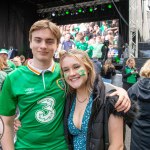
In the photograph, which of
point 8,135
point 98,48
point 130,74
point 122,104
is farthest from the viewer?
point 98,48

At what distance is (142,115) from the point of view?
87.8 inches

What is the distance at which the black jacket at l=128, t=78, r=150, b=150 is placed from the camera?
2.22m

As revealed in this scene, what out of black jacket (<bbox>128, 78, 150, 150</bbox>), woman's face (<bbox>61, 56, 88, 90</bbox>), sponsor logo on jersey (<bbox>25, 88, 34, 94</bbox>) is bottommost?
black jacket (<bbox>128, 78, 150, 150</bbox>)

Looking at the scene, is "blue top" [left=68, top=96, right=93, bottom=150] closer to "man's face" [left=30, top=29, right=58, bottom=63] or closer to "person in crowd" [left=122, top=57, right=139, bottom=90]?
Result: "man's face" [left=30, top=29, right=58, bottom=63]

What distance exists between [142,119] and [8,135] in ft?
3.62

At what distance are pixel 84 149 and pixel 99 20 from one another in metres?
13.7

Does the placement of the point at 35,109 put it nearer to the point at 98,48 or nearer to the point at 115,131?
the point at 115,131

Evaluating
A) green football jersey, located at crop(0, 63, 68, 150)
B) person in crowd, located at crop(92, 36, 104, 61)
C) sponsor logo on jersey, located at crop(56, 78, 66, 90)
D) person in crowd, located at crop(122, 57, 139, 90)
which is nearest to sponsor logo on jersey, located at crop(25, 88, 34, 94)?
green football jersey, located at crop(0, 63, 68, 150)

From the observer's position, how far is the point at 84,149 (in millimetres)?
1579

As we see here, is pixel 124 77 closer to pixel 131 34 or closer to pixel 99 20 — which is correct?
pixel 131 34

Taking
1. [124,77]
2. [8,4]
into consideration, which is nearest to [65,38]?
[8,4]

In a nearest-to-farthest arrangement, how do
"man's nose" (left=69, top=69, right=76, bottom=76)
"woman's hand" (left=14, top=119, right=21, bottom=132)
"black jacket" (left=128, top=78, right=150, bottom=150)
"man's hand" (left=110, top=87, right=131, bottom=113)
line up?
"man's hand" (left=110, top=87, right=131, bottom=113)
"man's nose" (left=69, top=69, right=76, bottom=76)
"woman's hand" (left=14, top=119, right=21, bottom=132)
"black jacket" (left=128, top=78, right=150, bottom=150)

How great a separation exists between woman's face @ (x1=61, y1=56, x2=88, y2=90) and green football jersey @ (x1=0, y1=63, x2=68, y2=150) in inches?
6.2

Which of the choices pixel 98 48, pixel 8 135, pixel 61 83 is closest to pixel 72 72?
pixel 61 83
